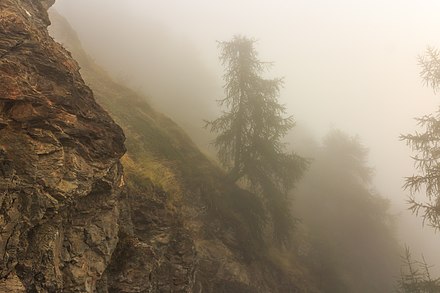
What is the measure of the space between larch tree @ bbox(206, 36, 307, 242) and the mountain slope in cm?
110

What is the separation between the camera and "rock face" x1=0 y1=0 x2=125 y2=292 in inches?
274

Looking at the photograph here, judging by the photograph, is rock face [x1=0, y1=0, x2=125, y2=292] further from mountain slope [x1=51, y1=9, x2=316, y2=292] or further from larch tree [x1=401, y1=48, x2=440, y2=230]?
larch tree [x1=401, y1=48, x2=440, y2=230]

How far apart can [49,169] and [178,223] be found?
6.45m

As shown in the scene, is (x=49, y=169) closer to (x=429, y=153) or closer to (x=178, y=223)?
(x=178, y=223)

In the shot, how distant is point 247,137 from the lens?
2133cm

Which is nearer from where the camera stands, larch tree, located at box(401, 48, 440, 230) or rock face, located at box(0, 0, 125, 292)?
rock face, located at box(0, 0, 125, 292)

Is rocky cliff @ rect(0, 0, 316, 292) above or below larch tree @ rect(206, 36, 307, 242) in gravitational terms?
below

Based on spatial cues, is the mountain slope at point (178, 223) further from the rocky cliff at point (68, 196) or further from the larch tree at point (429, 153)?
the larch tree at point (429, 153)

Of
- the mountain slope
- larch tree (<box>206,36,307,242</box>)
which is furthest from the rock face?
larch tree (<box>206,36,307,242</box>)

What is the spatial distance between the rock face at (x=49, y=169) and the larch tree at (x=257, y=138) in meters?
11.6

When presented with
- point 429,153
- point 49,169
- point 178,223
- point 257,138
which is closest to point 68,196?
point 49,169

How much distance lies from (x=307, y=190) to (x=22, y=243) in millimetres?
32433

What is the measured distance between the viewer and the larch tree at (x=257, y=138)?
810 inches

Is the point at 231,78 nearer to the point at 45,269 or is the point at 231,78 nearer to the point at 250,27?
the point at 45,269
